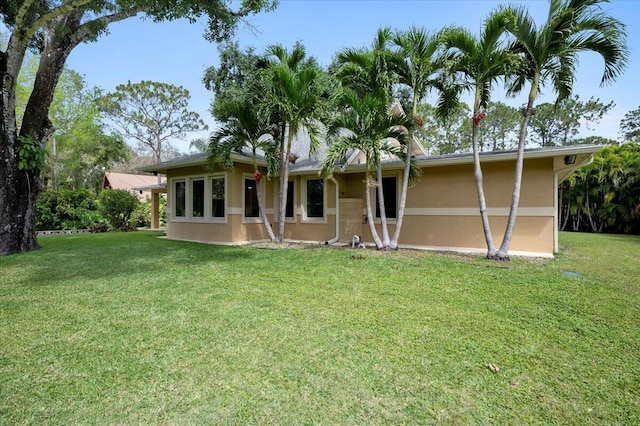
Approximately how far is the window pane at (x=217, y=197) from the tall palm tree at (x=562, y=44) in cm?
854

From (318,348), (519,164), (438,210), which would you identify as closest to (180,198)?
(438,210)

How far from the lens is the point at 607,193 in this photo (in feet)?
53.6

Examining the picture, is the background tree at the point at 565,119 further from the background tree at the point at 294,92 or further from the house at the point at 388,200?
the background tree at the point at 294,92

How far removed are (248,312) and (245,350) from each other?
1.04m

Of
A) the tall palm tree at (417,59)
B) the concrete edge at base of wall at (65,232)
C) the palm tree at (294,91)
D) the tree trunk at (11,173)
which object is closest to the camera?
the tree trunk at (11,173)

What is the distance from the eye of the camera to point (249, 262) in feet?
24.0

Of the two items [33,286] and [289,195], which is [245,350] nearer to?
[33,286]

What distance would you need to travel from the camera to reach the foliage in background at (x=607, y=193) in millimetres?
15719

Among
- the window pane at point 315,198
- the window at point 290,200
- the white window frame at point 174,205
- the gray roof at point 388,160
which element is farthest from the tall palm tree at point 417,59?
the white window frame at point 174,205

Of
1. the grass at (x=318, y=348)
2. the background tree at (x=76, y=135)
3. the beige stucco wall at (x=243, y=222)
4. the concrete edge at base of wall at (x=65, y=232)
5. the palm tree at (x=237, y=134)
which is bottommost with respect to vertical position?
the grass at (x=318, y=348)

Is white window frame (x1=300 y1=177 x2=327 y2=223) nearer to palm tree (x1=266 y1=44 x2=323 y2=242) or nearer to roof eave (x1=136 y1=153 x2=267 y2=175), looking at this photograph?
roof eave (x1=136 y1=153 x2=267 y2=175)

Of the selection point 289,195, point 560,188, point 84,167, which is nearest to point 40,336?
point 289,195

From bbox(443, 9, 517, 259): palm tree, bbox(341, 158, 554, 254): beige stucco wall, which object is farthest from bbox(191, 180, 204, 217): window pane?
bbox(443, 9, 517, 259): palm tree

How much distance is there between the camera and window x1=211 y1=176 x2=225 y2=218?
11.0 meters
